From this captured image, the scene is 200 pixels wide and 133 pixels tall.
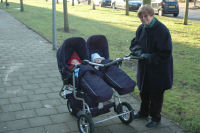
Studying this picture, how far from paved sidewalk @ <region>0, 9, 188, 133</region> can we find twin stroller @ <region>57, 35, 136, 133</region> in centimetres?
28

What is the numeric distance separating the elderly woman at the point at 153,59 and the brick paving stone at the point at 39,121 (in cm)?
166

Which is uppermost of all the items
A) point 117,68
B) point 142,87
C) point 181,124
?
point 117,68

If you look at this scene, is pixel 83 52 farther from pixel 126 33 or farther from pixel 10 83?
pixel 126 33

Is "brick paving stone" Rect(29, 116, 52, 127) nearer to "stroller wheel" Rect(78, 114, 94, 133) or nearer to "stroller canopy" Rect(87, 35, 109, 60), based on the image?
"stroller wheel" Rect(78, 114, 94, 133)

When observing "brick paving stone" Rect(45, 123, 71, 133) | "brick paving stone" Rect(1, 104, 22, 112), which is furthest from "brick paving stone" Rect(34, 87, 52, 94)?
"brick paving stone" Rect(45, 123, 71, 133)

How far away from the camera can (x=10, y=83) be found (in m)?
6.57

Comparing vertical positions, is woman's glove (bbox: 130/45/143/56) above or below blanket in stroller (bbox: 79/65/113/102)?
above

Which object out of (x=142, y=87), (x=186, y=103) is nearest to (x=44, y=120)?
(x=142, y=87)

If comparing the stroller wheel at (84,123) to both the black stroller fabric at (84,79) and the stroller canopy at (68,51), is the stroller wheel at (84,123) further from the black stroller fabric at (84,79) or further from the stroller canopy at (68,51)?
the stroller canopy at (68,51)

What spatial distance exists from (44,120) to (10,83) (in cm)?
215

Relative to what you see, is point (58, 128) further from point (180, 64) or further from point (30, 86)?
point (180, 64)

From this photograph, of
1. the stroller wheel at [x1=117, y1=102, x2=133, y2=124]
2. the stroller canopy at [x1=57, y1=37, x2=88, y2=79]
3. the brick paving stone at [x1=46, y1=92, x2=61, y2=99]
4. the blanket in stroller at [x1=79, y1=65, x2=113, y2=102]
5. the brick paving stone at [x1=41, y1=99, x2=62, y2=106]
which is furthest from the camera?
the brick paving stone at [x1=46, y1=92, x2=61, y2=99]

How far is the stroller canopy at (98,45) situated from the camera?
4859mm

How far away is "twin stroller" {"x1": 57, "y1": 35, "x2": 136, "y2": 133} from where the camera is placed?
409 centimetres
